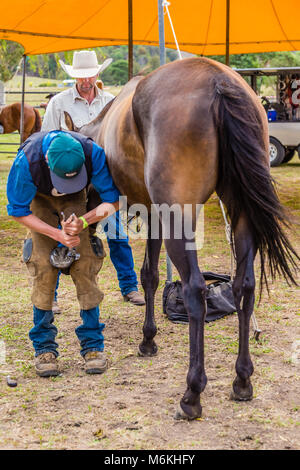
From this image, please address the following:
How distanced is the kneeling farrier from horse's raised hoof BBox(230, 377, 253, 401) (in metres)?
0.87

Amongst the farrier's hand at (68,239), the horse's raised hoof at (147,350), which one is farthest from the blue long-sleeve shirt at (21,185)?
the horse's raised hoof at (147,350)

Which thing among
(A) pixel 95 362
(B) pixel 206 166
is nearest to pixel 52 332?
(A) pixel 95 362

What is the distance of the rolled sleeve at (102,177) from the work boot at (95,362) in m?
0.98

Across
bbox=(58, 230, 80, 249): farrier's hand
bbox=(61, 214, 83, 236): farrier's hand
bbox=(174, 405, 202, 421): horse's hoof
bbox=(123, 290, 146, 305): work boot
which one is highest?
bbox=(61, 214, 83, 236): farrier's hand

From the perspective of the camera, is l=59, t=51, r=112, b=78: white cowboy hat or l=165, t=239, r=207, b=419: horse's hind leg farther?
l=59, t=51, r=112, b=78: white cowboy hat

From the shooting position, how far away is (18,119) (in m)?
14.6

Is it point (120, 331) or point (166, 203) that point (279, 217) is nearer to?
point (166, 203)

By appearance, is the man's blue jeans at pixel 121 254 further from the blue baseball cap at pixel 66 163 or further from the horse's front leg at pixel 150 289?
the blue baseball cap at pixel 66 163

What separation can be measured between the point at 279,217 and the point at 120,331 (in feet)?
6.01

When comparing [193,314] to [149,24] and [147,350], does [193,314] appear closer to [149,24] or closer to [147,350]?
Result: [147,350]

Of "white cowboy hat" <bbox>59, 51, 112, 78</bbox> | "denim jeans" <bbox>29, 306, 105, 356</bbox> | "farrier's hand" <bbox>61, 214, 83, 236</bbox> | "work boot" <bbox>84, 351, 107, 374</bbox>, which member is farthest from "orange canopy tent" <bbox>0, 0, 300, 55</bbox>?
"work boot" <bbox>84, 351, 107, 374</bbox>

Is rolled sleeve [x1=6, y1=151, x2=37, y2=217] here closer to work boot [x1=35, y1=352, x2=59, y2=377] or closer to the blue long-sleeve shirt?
the blue long-sleeve shirt

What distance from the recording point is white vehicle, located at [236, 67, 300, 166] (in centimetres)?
1405

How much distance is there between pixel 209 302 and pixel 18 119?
11.6 meters
